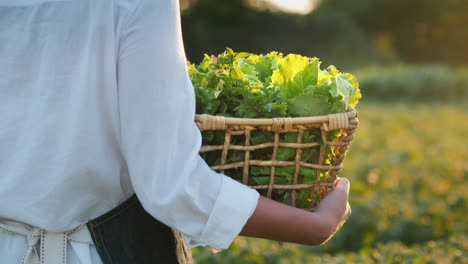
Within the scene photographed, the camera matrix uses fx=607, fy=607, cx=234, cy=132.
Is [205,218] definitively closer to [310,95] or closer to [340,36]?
[310,95]

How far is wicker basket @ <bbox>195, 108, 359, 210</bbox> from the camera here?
1438 millimetres

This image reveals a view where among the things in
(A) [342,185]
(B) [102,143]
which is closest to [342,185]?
(A) [342,185]

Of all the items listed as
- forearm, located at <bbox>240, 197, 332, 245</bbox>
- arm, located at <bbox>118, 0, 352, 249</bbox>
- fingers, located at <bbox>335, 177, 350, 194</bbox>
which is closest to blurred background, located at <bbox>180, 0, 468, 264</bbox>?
fingers, located at <bbox>335, 177, 350, 194</bbox>

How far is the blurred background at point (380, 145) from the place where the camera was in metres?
4.17

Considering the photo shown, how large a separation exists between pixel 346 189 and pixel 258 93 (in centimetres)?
36

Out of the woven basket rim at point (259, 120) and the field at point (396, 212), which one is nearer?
the woven basket rim at point (259, 120)

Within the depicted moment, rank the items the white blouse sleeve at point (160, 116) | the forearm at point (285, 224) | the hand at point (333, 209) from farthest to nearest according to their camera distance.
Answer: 1. the hand at point (333, 209)
2. the forearm at point (285, 224)
3. the white blouse sleeve at point (160, 116)

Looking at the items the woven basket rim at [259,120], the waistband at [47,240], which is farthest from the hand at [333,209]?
the waistband at [47,240]

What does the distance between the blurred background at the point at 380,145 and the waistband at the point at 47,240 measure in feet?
8.55

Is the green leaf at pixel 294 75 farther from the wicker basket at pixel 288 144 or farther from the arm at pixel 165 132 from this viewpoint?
the arm at pixel 165 132

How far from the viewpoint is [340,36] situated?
1328 inches

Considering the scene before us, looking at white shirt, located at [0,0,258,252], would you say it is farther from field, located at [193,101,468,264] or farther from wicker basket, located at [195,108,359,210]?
field, located at [193,101,468,264]

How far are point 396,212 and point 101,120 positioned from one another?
4.46m

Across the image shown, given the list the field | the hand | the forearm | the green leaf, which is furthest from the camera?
the field
